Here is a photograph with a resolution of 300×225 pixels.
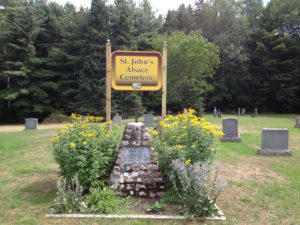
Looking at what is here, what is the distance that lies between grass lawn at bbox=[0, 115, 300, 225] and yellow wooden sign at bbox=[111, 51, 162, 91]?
195cm

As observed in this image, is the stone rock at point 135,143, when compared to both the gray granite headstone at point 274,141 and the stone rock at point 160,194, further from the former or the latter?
the gray granite headstone at point 274,141

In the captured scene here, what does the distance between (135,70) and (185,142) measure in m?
1.90

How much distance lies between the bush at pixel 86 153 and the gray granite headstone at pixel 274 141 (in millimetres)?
5822

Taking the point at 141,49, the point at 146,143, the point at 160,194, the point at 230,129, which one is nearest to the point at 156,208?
the point at 160,194

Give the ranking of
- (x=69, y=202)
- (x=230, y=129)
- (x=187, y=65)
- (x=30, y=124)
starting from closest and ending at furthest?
1. (x=69, y=202)
2. (x=230, y=129)
3. (x=30, y=124)
4. (x=187, y=65)

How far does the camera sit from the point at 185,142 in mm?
5312

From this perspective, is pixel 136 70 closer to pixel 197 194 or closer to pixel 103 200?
pixel 103 200

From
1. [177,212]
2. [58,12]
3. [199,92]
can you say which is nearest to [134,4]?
[58,12]

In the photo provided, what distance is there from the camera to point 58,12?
1419 inches

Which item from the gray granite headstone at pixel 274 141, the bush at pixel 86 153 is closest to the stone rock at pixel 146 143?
the bush at pixel 86 153

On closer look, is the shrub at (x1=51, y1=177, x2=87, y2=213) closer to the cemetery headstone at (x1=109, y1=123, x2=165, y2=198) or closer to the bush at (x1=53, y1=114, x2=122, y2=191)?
the bush at (x1=53, y1=114, x2=122, y2=191)

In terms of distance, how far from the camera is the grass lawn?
446cm

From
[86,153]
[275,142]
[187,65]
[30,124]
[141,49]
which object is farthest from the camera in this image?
[141,49]

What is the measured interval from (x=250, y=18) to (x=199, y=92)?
69.2 ft
